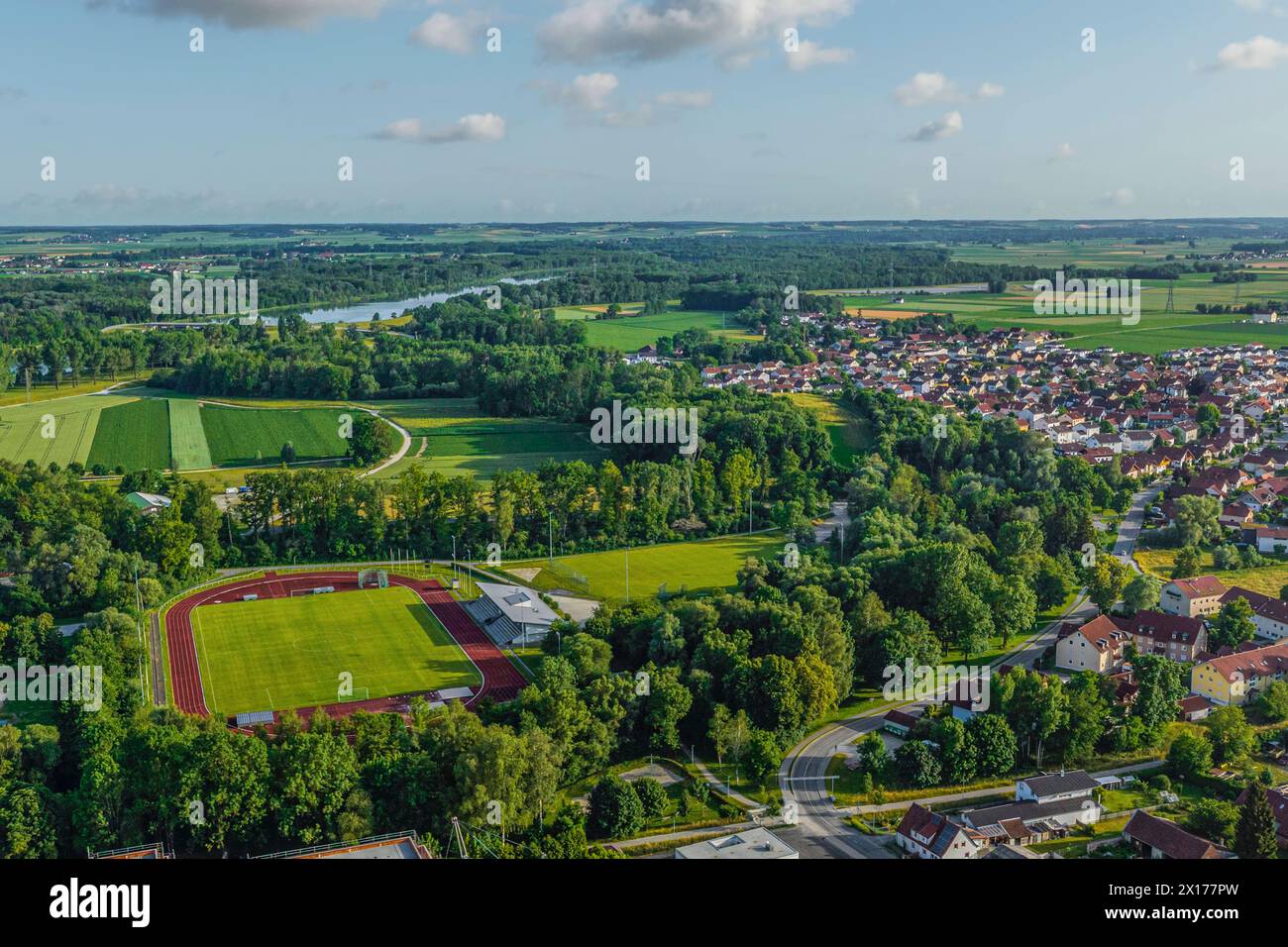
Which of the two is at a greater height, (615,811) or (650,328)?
(650,328)

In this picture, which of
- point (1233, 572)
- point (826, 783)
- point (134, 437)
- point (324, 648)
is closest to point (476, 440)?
point (134, 437)

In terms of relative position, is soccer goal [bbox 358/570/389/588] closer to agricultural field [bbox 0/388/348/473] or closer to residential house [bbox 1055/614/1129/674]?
agricultural field [bbox 0/388/348/473]

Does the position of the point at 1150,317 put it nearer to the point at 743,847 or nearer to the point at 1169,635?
the point at 1169,635

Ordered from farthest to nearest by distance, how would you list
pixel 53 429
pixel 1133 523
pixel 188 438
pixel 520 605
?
pixel 188 438 < pixel 53 429 < pixel 1133 523 < pixel 520 605

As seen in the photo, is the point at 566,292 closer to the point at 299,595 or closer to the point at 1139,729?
the point at 299,595

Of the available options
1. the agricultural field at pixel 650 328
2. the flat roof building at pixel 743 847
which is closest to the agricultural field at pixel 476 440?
the agricultural field at pixel 650 328

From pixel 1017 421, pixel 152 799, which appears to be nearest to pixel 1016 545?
pixel 1017 421
